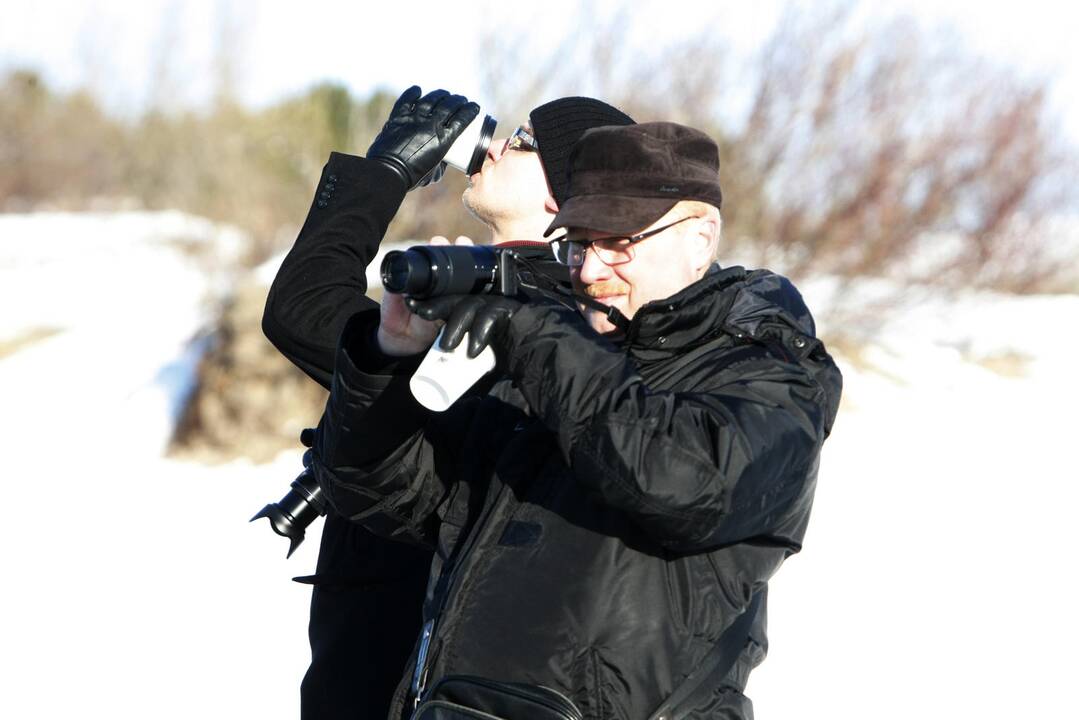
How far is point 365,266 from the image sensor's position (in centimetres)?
245

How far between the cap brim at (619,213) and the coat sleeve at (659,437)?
0.78 feet

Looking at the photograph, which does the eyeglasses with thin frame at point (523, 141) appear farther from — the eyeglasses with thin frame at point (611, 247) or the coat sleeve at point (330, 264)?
the eyeglasses with thin frame at point (611, 247)

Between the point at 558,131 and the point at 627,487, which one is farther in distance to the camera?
the point at 558,131

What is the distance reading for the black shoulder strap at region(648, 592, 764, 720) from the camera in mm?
1695

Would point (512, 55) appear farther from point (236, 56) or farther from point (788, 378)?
point (236, 56)

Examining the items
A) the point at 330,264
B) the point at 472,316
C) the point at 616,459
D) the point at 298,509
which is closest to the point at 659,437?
the point at 616,459

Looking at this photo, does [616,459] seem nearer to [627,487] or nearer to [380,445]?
[627,487]

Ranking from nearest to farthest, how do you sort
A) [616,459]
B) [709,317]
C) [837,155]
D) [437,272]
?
[616,459], [437,272], [709,317], [837,155]

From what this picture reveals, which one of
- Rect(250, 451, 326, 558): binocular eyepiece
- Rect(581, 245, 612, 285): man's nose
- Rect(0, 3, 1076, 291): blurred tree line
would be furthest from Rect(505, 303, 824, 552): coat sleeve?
Rect(0, 3, 1076, 291): blurred tree line

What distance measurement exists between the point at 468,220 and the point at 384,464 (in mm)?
6118

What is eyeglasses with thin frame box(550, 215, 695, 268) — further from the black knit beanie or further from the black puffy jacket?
the black knit beanie

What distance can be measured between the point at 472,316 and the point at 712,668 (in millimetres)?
563

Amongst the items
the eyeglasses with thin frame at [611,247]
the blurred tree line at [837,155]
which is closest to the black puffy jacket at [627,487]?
the eyeglasses with thin frame at [611,247]

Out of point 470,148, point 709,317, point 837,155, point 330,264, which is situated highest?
point 837,155
